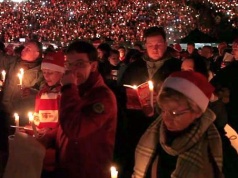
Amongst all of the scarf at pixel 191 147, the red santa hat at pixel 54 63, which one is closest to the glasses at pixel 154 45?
the red santa hat at pixel 54 63

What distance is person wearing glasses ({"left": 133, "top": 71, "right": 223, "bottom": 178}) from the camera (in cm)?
272

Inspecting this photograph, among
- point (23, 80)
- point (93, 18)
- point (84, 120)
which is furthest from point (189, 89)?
point (93, 18)

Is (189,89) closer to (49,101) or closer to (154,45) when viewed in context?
(49,101)

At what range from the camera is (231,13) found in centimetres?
2019

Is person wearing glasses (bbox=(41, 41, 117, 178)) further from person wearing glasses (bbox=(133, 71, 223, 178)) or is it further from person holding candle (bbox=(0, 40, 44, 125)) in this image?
person holding candle (bbox=(0, 40, 44, 125))

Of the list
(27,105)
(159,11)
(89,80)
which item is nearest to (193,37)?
(159,11)

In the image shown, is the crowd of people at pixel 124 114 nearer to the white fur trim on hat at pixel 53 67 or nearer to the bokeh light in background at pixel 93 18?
the white fur trim on hat at pixel 53 67

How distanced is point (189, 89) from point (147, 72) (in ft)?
8.60

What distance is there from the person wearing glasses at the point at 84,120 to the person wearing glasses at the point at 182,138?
19.6 inches

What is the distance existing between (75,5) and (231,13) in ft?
21.2

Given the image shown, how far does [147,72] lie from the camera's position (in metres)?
5.50

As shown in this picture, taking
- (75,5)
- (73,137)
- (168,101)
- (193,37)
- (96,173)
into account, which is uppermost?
(75,5)

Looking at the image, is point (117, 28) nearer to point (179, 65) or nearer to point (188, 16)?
point (188, 16)

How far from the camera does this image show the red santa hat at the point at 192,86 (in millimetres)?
2872
